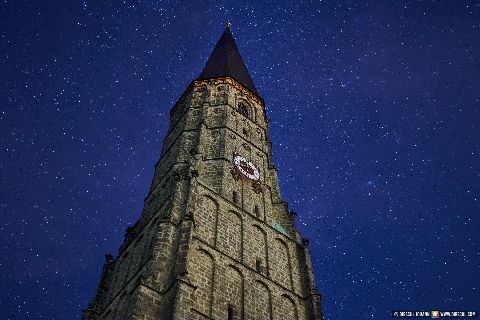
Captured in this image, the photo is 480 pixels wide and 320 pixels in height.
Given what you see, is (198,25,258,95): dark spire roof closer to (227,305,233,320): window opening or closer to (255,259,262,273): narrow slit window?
(255,259,262,273): narrow slit window

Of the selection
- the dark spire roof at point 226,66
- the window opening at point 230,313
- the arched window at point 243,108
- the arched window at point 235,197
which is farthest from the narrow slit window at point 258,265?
the dark spire roof at point 226,66

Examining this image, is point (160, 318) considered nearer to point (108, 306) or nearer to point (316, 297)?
point (108, 306)

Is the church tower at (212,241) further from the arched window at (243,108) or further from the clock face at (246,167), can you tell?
the arched window at (243,108)

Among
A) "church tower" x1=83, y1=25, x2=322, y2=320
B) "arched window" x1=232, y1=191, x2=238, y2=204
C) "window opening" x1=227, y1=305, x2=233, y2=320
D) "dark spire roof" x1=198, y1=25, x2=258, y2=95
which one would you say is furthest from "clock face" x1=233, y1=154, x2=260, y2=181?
"dark spire roof" x1=198, y1=25, x2=258, y2=95

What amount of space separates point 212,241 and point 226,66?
25.0 m

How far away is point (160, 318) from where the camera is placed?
Answer: 57.7 ft

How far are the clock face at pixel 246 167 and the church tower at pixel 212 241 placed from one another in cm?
10

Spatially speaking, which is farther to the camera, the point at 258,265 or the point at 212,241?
the point at 258,265

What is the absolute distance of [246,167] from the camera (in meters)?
31.5

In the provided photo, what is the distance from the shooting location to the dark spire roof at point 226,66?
42.8m

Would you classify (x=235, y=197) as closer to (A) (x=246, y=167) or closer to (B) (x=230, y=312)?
(A) (x=246, y=167)

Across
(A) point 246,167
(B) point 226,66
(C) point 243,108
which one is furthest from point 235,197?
(B) point 226,66

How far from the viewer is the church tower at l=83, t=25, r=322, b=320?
1953cm

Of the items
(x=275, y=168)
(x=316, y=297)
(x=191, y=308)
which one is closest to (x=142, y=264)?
(x=191, y=308)
